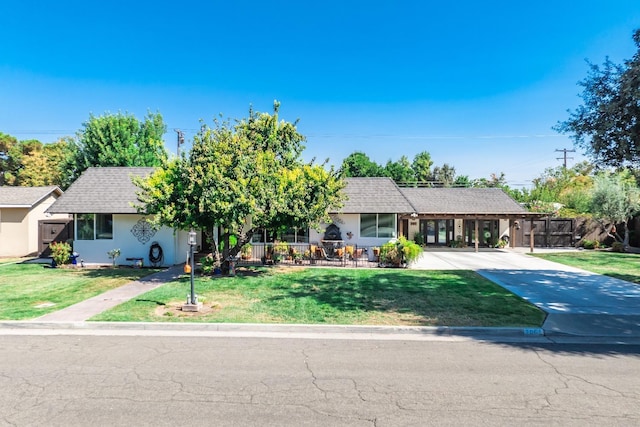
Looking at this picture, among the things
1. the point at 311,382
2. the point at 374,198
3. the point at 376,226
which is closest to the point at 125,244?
the point at 376,226

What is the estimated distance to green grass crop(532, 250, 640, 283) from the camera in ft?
51.9

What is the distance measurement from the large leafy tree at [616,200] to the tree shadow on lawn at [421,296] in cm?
1617

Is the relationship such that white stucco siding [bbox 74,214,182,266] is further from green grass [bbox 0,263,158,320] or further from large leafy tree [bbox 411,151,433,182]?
large leafy tree [bbox 411,151,433,182]

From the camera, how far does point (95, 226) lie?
1841 cm

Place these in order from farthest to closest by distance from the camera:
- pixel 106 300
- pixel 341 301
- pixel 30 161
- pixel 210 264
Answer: pixel 30 161, pixel 210 264, pixel 106 300, pixel 341 301

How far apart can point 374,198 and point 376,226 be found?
167cm

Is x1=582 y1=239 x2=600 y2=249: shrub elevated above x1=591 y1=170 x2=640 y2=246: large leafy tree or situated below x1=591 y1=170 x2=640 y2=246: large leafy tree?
below

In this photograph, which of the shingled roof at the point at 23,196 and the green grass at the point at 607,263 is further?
the shingled roof at the point at 23,196

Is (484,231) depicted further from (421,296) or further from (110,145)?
(110,145)

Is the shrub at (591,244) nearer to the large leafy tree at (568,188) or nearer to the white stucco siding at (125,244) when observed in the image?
the large leafy tree at (568,188)

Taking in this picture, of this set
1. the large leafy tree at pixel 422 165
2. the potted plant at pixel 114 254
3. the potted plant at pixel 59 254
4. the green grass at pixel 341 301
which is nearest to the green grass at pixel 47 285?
the potted plant at pixel 59 254

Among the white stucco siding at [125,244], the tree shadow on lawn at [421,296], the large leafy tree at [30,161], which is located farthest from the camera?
the large leafy tree at [30,161]

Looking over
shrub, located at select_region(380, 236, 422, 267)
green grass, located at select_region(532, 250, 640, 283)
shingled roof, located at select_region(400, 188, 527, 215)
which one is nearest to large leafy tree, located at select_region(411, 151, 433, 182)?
shingled roof, located at select_region(400, 188, 527, 215)

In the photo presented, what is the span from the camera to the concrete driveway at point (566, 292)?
28.4 feet
